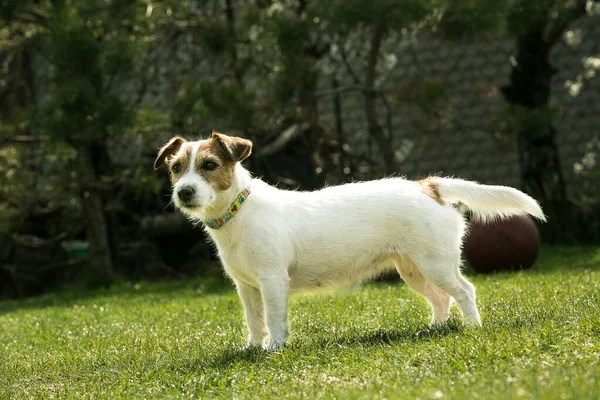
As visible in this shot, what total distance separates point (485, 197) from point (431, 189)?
1.17 ft

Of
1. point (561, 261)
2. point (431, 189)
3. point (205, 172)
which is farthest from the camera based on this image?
point (561, 261)

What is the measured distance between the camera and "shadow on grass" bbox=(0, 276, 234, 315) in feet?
31.7

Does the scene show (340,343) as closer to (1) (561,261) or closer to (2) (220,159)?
(2) (220,159)

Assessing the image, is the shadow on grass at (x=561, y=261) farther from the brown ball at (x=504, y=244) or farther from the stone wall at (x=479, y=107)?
the stone wall at (x=479, y=107)

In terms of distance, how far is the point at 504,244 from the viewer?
870 cm

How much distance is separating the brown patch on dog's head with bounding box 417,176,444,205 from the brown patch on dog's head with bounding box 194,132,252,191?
1.20 metres

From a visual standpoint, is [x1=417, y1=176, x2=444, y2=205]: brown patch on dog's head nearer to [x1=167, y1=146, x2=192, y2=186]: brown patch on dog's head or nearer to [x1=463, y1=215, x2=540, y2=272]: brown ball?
[x1=167, y1=146, x2=192, y2=186]: brown patch on dog's head

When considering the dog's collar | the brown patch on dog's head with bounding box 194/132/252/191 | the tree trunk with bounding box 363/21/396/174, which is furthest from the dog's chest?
the tree trunk with bounding box 363/21/396/174

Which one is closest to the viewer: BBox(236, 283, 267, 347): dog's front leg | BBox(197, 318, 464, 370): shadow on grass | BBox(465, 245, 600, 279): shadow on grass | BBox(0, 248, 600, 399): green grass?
BBox(0, 248, 600, 399): green grass

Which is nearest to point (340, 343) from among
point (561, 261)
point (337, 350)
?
point (337, 350)

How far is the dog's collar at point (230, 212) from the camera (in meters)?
5.32

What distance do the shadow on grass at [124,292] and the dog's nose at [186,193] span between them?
4224mm

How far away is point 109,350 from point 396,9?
17.5 feet

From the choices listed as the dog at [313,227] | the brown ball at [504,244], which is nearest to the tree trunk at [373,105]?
the brown ball at [504,244]
